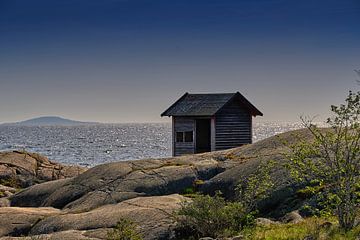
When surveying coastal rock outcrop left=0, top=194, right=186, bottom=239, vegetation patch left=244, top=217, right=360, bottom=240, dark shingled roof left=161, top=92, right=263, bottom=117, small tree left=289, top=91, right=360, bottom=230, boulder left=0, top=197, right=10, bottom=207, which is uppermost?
dark shingled roof left=161, top=92, right=263, bottom=117

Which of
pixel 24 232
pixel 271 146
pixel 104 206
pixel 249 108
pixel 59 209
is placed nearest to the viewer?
pixel 24 232

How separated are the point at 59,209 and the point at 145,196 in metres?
4.35

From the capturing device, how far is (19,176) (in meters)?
35.3

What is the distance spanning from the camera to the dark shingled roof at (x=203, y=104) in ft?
119

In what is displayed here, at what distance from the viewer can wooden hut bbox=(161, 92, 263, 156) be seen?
36750mm

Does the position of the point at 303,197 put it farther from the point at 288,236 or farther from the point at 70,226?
the point at 70,226

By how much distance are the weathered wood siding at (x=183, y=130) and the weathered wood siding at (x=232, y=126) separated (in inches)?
73.5

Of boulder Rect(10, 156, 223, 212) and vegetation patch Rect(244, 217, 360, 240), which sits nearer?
vegetation patch Rect(244, 217, 360, 240)

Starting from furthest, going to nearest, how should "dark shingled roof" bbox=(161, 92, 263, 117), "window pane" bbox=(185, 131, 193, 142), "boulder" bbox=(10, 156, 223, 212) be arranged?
"window pane" bbox=(185, 131, 193, 142)
"dark shingled roof" bbox=(161, 92, 263, 117)
"boulder" bbox=(10, 156, 223, 212)

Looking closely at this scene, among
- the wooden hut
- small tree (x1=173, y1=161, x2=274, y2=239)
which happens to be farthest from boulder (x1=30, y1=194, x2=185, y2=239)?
the wooden hut

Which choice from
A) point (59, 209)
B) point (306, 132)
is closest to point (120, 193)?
point (59, 209)

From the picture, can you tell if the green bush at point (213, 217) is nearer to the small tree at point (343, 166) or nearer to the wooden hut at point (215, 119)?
the small tree at point (343, 166)

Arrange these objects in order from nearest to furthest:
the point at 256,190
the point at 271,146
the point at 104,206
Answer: the point at 256,190 < the point at 104,206 < the point at 271,146

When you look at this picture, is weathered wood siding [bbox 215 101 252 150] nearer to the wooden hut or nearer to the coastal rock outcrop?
the wooden hut
